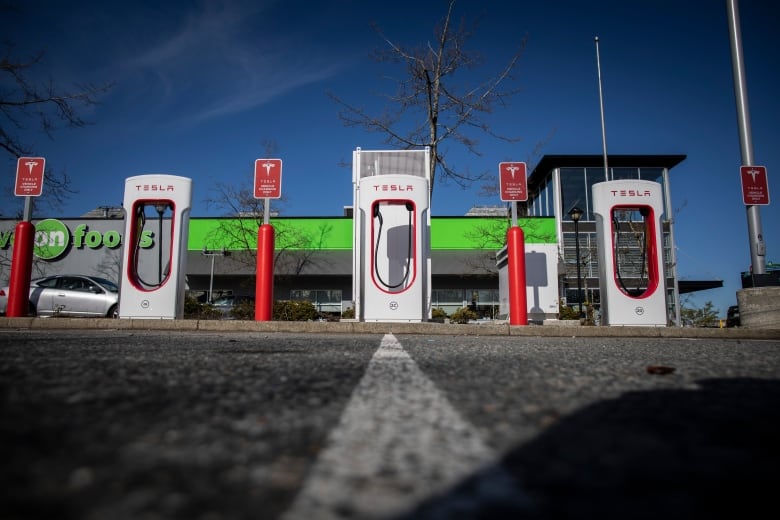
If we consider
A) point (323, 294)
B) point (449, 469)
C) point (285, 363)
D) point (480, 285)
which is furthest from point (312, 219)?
point (449, 469)

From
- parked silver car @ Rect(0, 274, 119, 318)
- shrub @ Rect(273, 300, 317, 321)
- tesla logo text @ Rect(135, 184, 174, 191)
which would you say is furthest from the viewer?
shrub @ Rect(273, 300, 317, 321)

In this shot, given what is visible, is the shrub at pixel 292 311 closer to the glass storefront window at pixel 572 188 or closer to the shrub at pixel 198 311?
the shrub at pixel 198 311

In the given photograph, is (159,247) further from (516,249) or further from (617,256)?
(617,256)

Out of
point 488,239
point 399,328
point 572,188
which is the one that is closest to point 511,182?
point 399,328

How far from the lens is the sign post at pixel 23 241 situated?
1020 centimetres

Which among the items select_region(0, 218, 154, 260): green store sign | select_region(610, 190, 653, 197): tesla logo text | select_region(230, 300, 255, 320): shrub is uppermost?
select_region(0, 218, 154, 260): green store sign

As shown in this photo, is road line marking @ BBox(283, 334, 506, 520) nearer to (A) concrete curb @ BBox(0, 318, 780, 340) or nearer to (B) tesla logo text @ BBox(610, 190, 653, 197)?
(A) concrete curb @ BBox(0, 318, 780, 340)

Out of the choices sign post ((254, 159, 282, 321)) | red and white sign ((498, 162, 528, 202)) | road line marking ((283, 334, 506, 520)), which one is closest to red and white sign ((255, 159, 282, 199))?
sign post ((254, 159, 282, 321))

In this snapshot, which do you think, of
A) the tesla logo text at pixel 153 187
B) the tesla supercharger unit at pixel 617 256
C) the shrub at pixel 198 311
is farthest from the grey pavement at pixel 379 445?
the shrub at pixel 198 311

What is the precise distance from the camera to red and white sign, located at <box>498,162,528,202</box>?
965 centimetres

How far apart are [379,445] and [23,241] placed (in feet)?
39.0

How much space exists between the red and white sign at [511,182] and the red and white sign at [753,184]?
403 centimetres

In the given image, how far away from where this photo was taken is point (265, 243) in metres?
9.39

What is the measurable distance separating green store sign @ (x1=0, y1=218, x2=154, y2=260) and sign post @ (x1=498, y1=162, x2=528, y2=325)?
2223 cm
